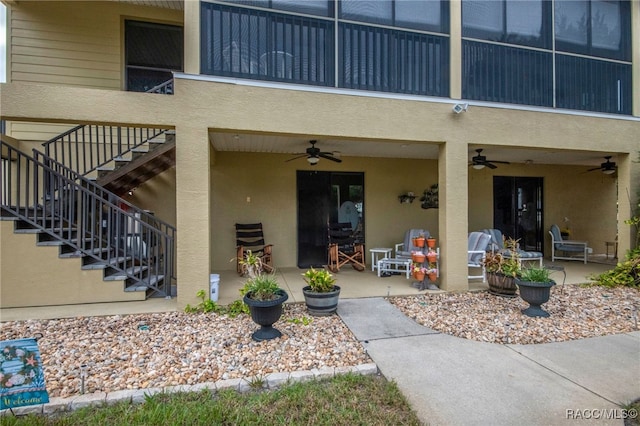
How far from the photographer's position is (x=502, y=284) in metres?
4.83

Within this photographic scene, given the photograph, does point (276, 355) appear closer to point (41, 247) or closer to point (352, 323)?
point (352, 323)

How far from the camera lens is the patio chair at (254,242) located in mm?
6633

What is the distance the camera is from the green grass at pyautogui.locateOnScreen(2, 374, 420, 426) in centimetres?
211

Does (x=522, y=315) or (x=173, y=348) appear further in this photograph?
(x=522, y=315)

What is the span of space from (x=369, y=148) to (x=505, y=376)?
15.2 feet

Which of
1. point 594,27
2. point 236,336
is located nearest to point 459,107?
point 594,27

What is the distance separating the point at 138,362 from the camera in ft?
9.46

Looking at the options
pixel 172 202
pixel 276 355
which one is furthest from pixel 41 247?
pixel 276 355

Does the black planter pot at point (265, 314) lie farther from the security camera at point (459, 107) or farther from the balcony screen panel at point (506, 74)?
the balcony screen panel at point (506, 74)

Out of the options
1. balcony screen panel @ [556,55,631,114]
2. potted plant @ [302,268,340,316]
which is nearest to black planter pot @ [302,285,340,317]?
potted plant @ [302,268,340,316]

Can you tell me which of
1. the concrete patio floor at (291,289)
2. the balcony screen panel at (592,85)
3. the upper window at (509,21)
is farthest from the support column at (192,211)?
the balcony screen panel at (592,85)

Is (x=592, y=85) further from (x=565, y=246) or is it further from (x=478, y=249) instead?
(x=565, y=246)

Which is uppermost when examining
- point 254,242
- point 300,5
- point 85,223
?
point 300,5

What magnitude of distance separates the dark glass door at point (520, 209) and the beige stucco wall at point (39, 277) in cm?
904
